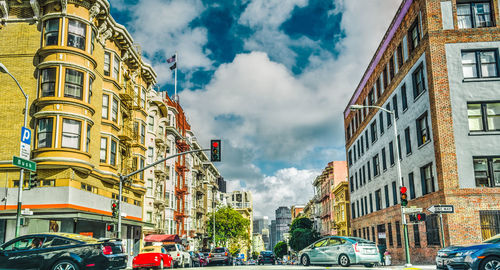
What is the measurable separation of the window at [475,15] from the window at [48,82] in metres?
25.3

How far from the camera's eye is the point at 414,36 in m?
32.1

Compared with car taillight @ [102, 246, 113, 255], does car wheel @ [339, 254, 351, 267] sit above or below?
below

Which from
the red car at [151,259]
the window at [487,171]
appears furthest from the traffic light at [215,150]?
the window at [487,171]

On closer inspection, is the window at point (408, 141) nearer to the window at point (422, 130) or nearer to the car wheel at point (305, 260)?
the window at point (422, 130)

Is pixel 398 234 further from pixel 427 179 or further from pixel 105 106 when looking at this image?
pixel 105 106

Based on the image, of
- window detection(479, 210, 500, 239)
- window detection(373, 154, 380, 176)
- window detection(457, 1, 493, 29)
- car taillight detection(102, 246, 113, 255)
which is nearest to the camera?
car taillight detection(102, 246, 113, 255)

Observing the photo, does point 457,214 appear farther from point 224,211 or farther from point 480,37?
point 224,211

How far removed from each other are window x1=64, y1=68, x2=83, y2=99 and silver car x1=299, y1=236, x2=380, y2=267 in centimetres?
1768

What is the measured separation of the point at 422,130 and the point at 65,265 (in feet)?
79.5

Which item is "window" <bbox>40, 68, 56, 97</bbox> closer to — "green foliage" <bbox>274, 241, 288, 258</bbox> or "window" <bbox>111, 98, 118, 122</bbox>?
"window" <bbox>111, 98, 118, 122</bbox>

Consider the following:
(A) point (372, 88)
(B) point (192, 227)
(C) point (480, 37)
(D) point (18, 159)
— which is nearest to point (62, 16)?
(D) point (18, 159)

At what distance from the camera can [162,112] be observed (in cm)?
5259

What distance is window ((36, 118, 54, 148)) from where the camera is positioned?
28.3 metres

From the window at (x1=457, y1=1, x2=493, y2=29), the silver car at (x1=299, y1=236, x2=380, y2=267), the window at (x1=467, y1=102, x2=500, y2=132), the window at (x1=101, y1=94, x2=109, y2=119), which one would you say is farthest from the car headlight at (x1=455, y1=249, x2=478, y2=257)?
the window at (x1=101, y1=94, x2=109, y2=119)
